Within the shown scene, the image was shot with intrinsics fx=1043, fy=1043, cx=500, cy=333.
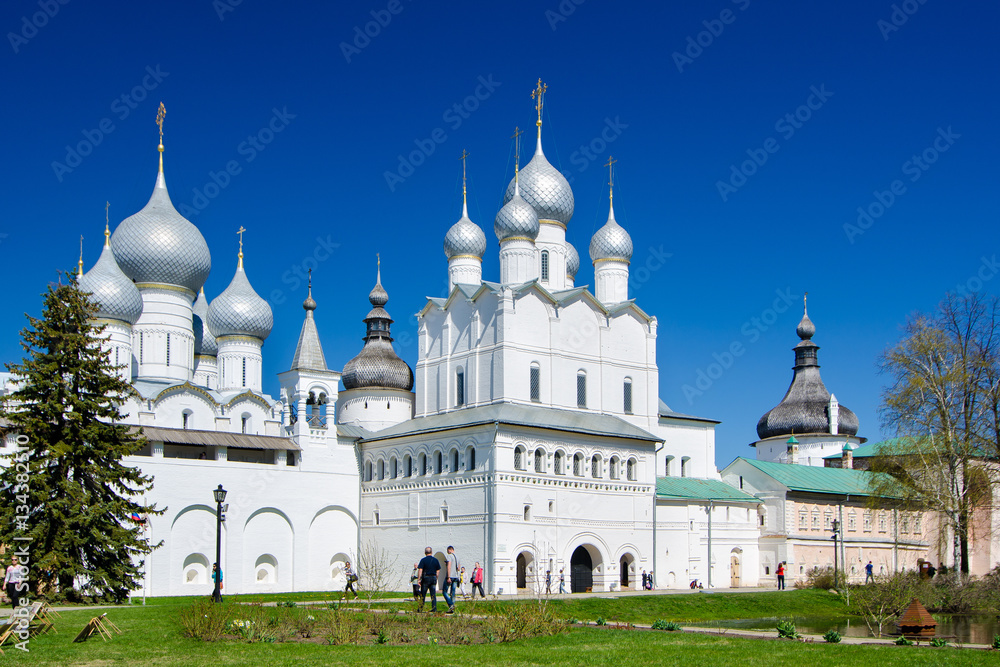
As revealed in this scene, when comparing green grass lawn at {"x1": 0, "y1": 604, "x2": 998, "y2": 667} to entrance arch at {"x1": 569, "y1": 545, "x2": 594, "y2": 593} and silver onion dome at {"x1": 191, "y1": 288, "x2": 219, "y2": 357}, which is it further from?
silver onion dome at {"x1": 191, "y1": 288, "x2": 219, "y2": 357}

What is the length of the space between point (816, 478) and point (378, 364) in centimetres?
2021

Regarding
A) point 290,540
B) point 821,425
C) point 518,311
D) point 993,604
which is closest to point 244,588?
point 290,540

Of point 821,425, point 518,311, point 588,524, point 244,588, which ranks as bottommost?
point 244,588

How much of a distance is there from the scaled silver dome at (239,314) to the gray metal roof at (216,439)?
264 inches

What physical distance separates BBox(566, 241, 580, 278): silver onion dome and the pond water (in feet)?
70.0

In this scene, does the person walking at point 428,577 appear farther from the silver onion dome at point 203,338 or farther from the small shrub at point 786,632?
the silver onion dome at point 203,338

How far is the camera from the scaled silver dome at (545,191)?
140 feet

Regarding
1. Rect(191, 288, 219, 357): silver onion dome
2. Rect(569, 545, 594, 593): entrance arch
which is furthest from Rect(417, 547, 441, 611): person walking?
Rect(191, 288, 219, 357): silver onion dome

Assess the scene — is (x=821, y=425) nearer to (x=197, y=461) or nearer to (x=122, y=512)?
(x=197, y=461)

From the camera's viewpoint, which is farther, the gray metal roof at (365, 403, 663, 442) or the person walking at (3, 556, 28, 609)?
the gray metal roof at (365, 403, 663, 442)

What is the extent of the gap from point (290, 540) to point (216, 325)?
10661 millimetres

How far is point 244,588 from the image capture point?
36719 millimetres

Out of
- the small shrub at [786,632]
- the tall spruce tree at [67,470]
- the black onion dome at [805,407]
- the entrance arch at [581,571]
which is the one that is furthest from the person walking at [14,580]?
the black onion dome at [805,407]

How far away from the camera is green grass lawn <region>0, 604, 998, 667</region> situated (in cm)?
1367
